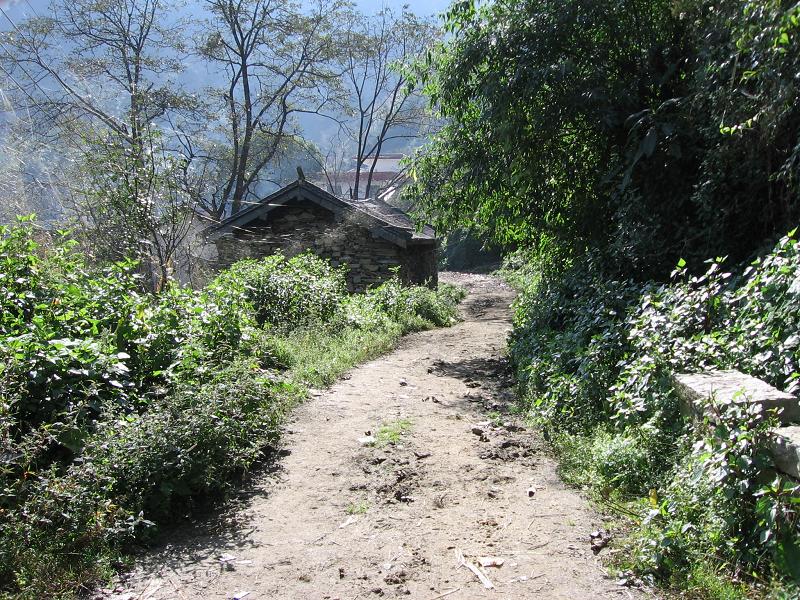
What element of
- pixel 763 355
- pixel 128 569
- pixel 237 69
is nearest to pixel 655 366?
pixel 763 355

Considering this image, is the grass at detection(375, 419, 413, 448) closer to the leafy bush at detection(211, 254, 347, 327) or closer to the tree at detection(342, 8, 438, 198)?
the leafy bush at detection(211, 254, 347, 327)

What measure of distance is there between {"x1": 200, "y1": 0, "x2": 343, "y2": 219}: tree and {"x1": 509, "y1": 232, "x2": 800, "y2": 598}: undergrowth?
23.4 m

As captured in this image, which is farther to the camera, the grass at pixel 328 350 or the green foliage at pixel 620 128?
the grass at pixel 328 350

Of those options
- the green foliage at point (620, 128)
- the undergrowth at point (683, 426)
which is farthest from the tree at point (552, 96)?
the undergrowth at point (683, 426)

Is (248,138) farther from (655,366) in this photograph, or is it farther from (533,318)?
(655,366)

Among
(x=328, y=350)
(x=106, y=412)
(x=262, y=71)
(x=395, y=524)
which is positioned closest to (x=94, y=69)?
(x=262, y=71)

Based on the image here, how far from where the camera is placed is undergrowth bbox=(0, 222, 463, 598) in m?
3.88

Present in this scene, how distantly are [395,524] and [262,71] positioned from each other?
96.9 ft

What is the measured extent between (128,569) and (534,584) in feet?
8.36

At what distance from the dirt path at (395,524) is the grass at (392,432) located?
0.13 ft

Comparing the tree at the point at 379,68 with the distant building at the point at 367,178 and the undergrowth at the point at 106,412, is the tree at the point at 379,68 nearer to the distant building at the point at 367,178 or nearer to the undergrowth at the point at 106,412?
the distant building at the point at 367,178

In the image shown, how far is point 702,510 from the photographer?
351cm

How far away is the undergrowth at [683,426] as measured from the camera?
10.3ft

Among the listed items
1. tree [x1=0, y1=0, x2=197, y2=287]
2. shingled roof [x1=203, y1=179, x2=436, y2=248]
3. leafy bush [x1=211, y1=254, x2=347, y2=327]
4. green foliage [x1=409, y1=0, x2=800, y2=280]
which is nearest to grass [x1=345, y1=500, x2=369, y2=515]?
green foliage [x1=409, y1=0, x2=800, y2=280]
